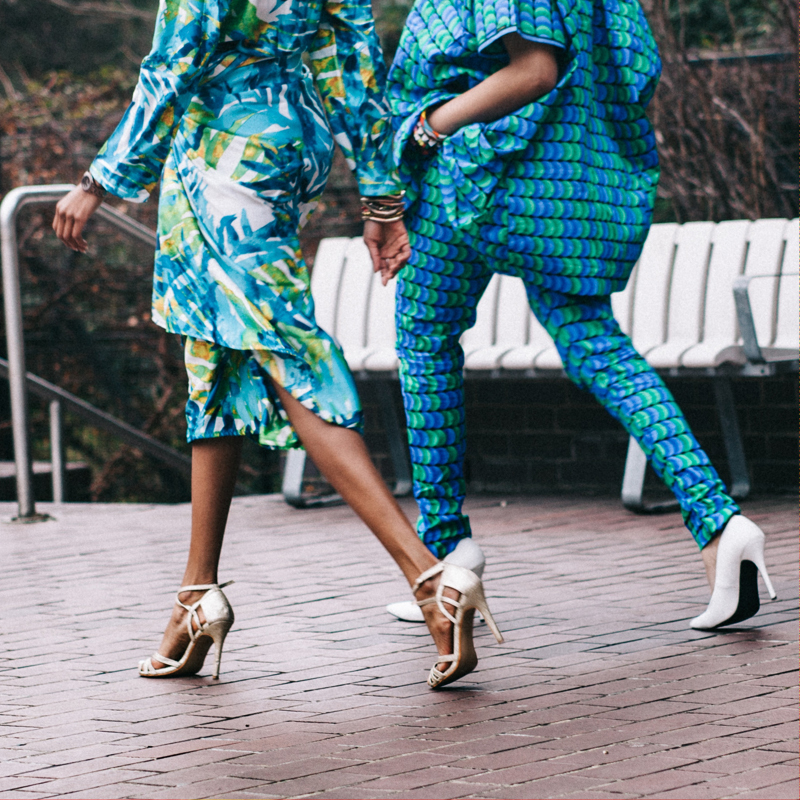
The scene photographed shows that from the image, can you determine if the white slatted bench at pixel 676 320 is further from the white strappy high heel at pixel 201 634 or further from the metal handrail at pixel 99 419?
the white strappy high heel at pixel 201 634

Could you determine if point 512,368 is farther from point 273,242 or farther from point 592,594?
point 273,242

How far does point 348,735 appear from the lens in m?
2.87

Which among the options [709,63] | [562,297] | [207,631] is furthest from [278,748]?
[709,63]

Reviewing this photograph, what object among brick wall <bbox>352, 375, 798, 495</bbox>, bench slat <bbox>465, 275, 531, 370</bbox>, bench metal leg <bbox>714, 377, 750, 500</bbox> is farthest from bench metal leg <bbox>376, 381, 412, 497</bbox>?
bench metal leg <bbox>714, 377, 750, 500</bbox>

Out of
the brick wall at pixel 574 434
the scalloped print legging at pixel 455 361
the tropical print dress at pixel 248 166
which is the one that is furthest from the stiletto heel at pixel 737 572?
the brick wall at pixel 574 434

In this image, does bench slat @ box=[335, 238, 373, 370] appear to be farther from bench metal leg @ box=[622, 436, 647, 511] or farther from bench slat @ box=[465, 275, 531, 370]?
bench metal leg @ box=[622, 436, 647, 511]

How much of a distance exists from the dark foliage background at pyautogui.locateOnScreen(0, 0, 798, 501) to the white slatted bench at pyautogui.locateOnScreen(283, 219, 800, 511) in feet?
4.69

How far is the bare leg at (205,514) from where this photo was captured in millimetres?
3430

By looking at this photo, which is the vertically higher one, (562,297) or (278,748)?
(562,297)

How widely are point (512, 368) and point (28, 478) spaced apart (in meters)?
Answer: 2.08

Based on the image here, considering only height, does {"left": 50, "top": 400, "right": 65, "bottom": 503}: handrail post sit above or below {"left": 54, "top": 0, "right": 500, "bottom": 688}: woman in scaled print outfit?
below

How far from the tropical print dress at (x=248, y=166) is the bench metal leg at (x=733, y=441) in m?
3.06

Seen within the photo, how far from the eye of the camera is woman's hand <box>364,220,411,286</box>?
11.5 ft

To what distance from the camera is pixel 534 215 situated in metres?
3.81
